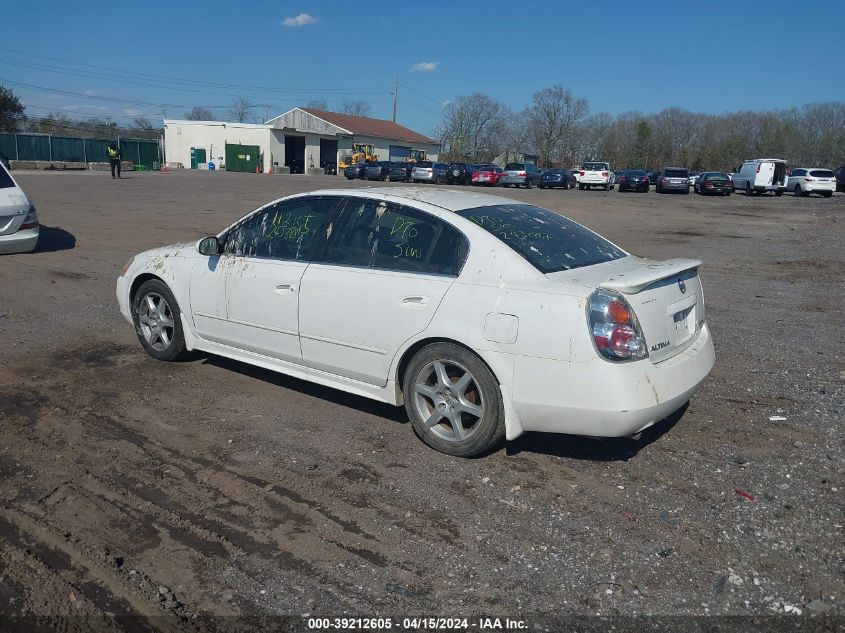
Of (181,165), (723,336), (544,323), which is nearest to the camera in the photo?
(544,323)

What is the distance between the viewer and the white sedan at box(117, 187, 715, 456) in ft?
13.0

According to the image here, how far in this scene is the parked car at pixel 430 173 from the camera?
157 feet

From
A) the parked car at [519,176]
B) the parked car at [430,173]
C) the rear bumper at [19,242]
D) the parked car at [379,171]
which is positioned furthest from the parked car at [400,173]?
the rear bumper at [19,242]

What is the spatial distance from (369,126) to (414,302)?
7818 cm

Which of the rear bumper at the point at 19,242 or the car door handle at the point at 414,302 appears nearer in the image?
the car door handle at the point at 414,302

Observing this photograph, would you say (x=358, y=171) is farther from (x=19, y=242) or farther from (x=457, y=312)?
(x=457, y=312)

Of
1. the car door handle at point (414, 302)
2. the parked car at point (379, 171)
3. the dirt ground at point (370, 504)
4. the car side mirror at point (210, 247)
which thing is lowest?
the dirt ground at point (370, 504)

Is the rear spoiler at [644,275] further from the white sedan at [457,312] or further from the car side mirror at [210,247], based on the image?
the car side mirror at [210,247]

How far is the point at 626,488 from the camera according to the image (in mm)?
4055

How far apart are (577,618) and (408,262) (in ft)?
8.00

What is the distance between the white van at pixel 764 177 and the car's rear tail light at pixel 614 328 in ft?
148

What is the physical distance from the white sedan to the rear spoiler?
1 centimetres

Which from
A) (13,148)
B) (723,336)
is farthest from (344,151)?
(723,336)

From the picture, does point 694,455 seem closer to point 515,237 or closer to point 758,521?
point 758,521
